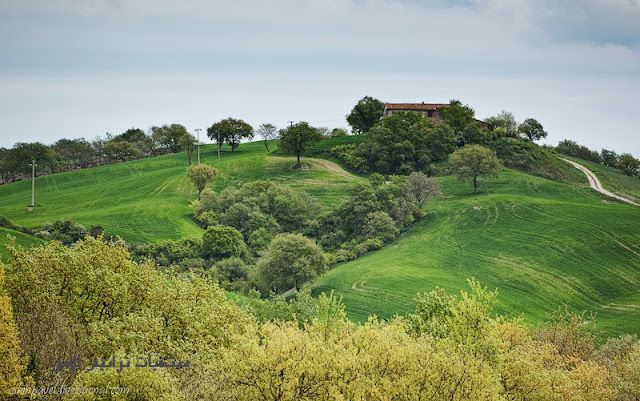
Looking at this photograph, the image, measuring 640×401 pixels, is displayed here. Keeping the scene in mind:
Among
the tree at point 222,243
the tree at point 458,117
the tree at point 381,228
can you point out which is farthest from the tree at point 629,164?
the tree at point 222,243

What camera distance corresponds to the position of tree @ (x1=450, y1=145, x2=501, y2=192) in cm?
13550

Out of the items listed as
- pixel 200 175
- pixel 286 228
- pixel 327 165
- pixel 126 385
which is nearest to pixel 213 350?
pixel 126 385

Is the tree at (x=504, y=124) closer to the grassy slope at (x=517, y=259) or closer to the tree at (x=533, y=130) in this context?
the tree at (x=533, y=130)

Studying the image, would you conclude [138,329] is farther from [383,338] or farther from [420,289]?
[420,289]

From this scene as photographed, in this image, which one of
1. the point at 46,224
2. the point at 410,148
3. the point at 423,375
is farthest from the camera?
the point at 410,148

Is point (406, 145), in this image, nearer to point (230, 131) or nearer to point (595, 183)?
point (595, 183)

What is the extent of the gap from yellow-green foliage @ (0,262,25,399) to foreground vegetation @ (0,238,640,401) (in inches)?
2.5

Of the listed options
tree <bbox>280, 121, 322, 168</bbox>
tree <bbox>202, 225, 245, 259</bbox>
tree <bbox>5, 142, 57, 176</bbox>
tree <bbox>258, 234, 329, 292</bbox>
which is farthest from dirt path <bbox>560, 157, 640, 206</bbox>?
tree <bbox>5, 142, 57, 176</bbox>

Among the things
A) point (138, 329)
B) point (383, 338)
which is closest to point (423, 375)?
point (383, 338)

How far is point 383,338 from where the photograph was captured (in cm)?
4169

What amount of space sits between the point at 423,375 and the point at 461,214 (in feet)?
283

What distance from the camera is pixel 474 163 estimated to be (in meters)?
136

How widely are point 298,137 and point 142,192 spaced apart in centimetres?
3740

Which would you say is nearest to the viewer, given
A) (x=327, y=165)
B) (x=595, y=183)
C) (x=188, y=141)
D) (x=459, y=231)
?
(x=459, y=231)
